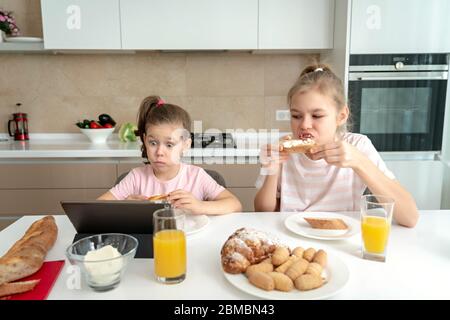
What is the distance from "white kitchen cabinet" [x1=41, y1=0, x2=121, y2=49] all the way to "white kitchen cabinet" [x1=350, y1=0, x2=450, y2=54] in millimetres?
1492

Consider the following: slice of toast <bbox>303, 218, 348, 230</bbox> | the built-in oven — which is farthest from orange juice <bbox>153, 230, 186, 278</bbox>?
the built-in oven

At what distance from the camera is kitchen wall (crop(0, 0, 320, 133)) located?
2943 millimetres

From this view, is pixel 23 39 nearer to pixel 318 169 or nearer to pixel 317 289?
pixel 318 169

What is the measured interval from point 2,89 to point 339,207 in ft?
8.71

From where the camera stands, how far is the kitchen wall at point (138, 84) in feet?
9.66

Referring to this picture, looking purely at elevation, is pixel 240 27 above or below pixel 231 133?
above

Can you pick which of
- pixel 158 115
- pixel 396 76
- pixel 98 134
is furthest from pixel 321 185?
pixel 98 134

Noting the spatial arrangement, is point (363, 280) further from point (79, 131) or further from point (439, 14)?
point (79, 131)

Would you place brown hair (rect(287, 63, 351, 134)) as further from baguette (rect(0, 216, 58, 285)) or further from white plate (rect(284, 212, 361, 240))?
baguette (rect(0, 216, 58, 285))

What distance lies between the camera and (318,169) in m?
1.54

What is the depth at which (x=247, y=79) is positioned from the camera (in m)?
3.00

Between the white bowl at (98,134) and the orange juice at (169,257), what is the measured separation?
1.97 metres
